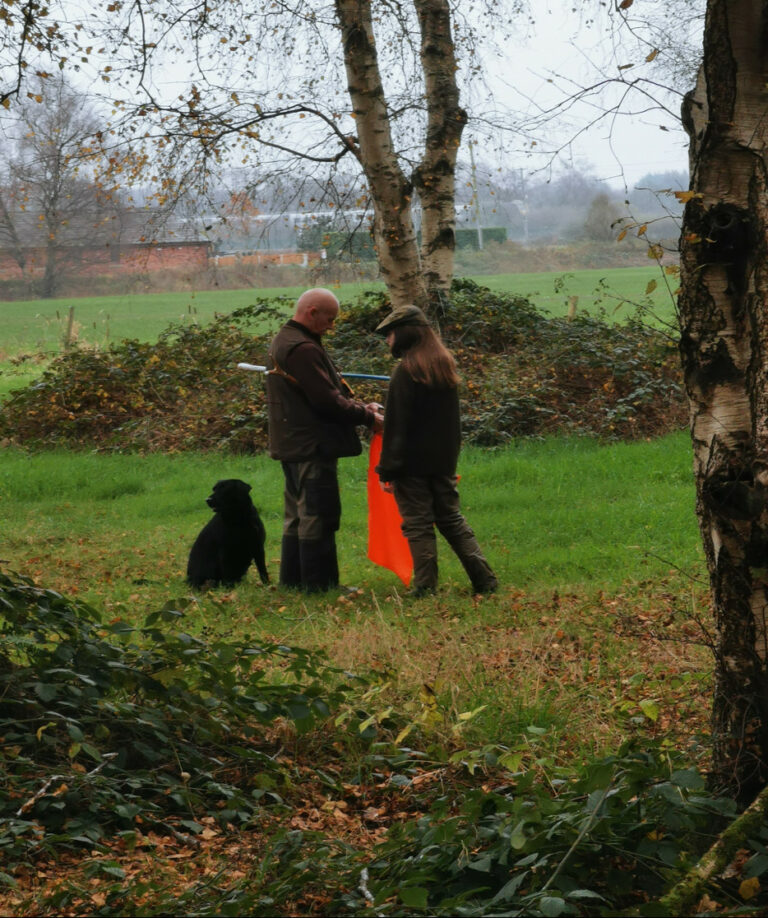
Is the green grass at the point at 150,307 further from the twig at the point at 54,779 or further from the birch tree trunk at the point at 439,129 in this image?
the twig at the point at 54,779

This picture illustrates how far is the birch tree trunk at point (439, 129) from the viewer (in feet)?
54.7

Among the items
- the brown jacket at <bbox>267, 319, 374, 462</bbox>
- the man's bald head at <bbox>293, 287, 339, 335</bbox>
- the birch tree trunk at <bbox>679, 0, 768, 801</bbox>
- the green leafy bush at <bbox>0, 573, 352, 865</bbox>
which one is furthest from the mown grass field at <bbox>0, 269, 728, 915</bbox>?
the man's bald head at <bbox>293, 287, 339, 335</bbox>

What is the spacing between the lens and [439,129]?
A: 1667cm

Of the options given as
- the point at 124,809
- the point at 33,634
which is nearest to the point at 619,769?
the point at 124,809

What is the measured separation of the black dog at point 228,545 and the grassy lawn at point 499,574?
0.66 feet

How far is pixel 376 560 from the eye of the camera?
29.3 ft

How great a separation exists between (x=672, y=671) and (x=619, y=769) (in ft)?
7.31

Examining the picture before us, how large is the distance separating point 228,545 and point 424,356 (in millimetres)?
2397

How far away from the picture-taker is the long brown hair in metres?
7.98

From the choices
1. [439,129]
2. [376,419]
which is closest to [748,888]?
[376,419]

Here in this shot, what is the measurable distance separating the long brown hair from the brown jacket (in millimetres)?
615

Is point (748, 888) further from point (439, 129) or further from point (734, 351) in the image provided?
point (439, 129)

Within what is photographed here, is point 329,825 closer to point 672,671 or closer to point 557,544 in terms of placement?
point 672,671

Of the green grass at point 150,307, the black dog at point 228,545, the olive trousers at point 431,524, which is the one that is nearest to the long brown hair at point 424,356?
the olive trousers at point 431,524
